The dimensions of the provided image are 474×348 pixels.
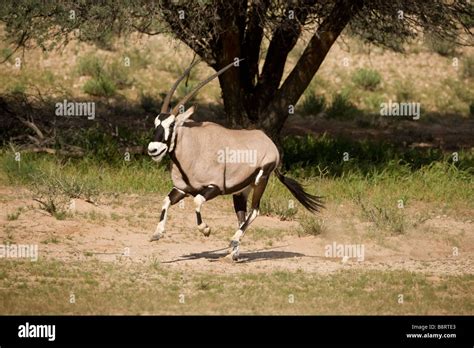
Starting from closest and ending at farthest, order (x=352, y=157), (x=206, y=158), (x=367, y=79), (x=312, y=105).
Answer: (x=206, y=158) → (x=352, y=157) → (x=312, y=105) → (x=367, y=79)

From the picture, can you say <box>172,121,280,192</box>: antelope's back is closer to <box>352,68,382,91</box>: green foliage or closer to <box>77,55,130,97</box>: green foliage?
<box>77,55,130,97</box>: green foliage

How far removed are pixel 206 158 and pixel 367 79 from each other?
17092 mm

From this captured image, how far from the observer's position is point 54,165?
53.2 feet

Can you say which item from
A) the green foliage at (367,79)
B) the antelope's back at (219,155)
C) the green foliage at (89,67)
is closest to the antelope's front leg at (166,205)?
the antelope's back at (219,155)

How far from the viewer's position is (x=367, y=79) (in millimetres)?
27953

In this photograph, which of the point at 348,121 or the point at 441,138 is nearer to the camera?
the point at 441,138

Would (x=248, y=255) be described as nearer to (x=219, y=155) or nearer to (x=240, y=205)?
(x=240, y=205)

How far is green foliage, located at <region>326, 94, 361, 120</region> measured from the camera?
2508 centimetres

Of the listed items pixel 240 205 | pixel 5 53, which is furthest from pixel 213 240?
pixel 5 53

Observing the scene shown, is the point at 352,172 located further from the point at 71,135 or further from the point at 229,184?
the point at 229,184

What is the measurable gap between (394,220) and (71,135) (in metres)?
6.33

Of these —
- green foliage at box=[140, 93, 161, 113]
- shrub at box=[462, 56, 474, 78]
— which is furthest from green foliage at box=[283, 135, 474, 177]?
shrub at box=[462, 56, 474, 78]

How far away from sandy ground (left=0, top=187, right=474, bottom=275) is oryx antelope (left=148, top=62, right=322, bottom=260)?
826mm
